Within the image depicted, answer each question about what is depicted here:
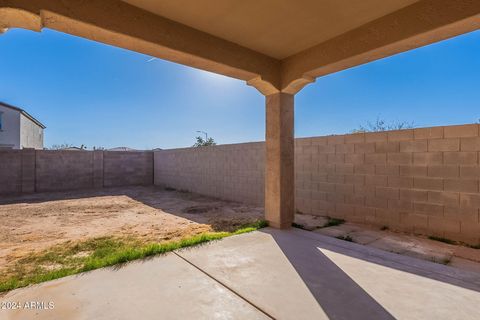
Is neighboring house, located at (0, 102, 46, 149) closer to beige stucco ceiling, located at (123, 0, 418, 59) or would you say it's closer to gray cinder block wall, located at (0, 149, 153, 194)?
gray cinder block wall, located at (0, 149, 153, 194)

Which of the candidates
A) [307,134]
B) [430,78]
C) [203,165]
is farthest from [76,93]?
[430,78]

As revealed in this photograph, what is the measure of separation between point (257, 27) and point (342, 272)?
2.73 meters

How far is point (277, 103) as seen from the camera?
3844 mm

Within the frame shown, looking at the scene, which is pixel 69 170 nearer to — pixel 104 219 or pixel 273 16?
pixel 104 219

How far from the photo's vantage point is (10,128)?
15359 mm

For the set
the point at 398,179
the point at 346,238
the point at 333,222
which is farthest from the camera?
the point at 333,222

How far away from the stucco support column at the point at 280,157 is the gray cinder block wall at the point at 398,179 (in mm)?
1343

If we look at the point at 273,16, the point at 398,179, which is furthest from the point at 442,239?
the point at 273,16

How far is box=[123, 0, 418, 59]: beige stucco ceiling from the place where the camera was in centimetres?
228

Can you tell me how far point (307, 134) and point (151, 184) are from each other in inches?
354

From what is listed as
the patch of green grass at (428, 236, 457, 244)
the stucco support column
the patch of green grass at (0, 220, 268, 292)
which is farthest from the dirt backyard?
the patch of green grass at (428, 236, 457, 244)

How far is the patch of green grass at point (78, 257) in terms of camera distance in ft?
7.87

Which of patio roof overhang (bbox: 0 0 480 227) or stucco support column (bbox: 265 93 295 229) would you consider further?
stucco support column (bbox: 265 93 295 229)

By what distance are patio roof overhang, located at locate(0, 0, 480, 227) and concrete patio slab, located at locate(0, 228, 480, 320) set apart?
2.29 m
